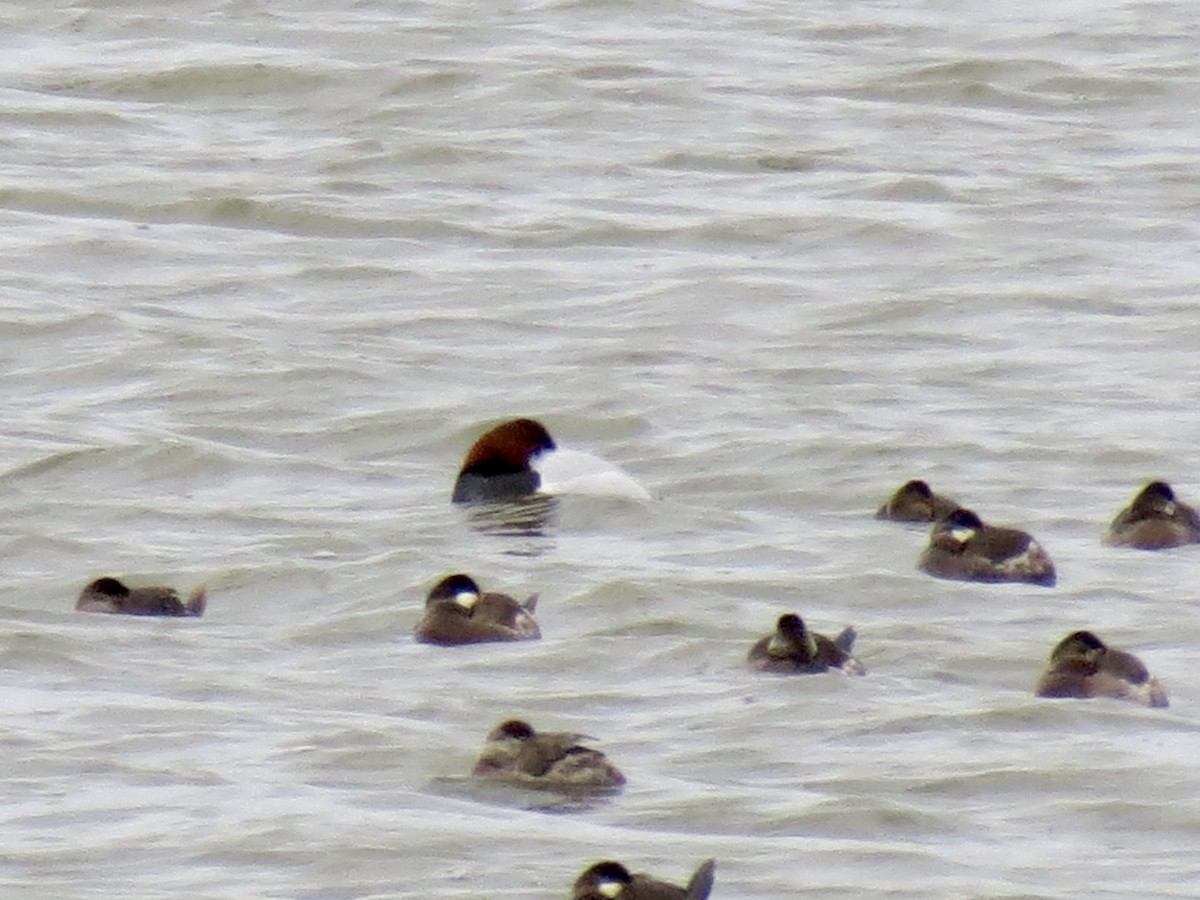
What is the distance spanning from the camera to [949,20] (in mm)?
26703

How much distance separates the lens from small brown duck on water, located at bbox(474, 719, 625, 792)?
973 centimetres

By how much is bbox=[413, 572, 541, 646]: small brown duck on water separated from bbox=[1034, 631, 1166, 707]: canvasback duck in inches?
68.7

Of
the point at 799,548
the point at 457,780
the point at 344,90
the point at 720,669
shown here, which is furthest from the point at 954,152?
the point at 457,780

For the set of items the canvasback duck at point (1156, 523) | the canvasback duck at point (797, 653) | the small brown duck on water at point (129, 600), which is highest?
the canvasback duck at point (1156, 523)

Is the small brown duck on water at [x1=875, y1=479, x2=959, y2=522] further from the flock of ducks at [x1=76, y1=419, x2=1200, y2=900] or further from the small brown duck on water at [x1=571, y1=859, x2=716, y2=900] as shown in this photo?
the small brown duck on water at [x1=571, y1=859, x2=716, y2=900]

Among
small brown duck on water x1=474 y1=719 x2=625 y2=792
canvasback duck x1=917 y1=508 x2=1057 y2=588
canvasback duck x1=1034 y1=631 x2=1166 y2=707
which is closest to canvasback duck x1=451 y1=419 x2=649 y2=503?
canvasback duck x1=917 y1=508 x2=1057 y2=588

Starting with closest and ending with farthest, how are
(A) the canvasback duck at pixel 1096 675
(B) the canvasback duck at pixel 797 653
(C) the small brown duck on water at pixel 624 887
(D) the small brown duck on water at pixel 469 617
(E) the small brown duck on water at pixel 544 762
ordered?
(C) the small brown duck on water at pixel 624 887 < (E) the small brown duck on water at pixel 544 762 < (A) the canvasback duck at pixel 1096 675 < (B) the canvasback duck at pixel 797 653 < (D) the small brown duck on water at pixel 469 617

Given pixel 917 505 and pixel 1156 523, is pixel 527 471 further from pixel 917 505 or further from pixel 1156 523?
pixel 1156 523

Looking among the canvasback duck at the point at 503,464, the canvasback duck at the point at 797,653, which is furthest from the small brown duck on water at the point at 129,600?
the canvasback duck at the point at 503,464

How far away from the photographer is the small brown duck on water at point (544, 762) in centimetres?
973

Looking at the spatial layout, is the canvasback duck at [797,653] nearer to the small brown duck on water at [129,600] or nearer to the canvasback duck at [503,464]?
the small brown duck on water at [129,600]

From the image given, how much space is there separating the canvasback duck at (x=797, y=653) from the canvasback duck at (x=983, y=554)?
131 cm

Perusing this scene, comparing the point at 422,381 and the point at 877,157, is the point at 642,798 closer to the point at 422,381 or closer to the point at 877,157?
the point at 422,381

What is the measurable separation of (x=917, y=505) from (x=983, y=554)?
1.17 m
